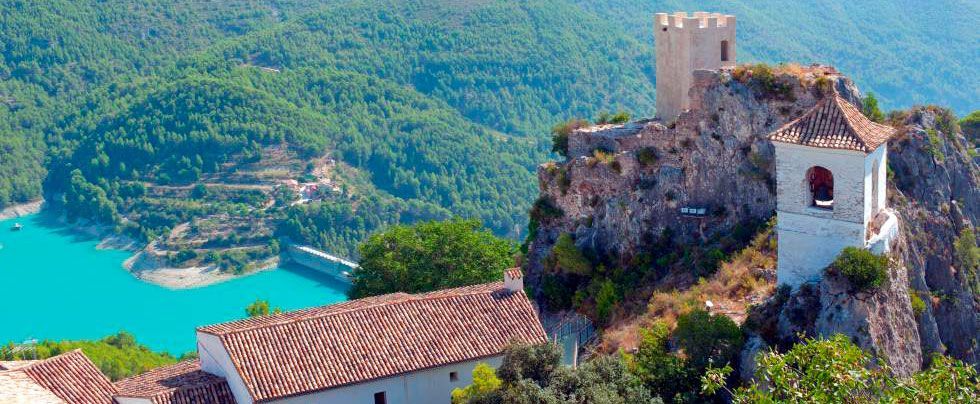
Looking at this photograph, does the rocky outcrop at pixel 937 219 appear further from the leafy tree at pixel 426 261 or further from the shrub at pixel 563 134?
the leafy tree at pixel 426 261

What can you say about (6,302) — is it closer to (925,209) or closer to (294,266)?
(294,266)

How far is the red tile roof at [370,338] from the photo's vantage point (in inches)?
1087

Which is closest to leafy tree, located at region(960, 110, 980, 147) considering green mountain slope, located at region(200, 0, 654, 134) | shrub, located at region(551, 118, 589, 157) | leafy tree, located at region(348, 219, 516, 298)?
shrub, located at region(551, 118, 589, 157)

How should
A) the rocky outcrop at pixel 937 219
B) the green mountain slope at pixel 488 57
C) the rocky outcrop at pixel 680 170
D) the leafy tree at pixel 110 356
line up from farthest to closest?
1. the green mountain slope at pixel 488 57
2. the leafy tree at pixel 110 356
3. the rocky outcrop at pixel 680 170
4. the rocky outcrop at pixel 937 219

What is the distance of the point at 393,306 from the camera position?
29.9 m

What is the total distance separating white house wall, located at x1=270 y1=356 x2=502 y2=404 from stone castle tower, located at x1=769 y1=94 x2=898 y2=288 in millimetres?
6503

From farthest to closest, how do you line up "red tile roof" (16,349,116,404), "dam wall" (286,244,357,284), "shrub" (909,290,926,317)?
"dam wall" (286,244,357,284)
"red tile roof" (16,349,116,404)
"shrub" (909,290,926,317)

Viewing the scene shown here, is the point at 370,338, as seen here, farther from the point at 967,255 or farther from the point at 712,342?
the point at 967,255

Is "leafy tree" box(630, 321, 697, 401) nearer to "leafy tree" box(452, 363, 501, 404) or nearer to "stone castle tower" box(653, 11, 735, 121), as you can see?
"leafy tree" box(452, 363, 501, 404)

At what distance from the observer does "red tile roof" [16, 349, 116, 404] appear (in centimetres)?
3092

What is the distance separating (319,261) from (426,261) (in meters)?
67.1

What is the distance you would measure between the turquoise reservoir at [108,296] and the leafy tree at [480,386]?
59600mm

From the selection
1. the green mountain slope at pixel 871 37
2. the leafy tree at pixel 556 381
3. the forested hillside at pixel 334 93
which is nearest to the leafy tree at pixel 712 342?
the leafy tree at pixel 556 381

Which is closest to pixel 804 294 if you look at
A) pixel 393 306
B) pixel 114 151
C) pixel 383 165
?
pixel 393 306
